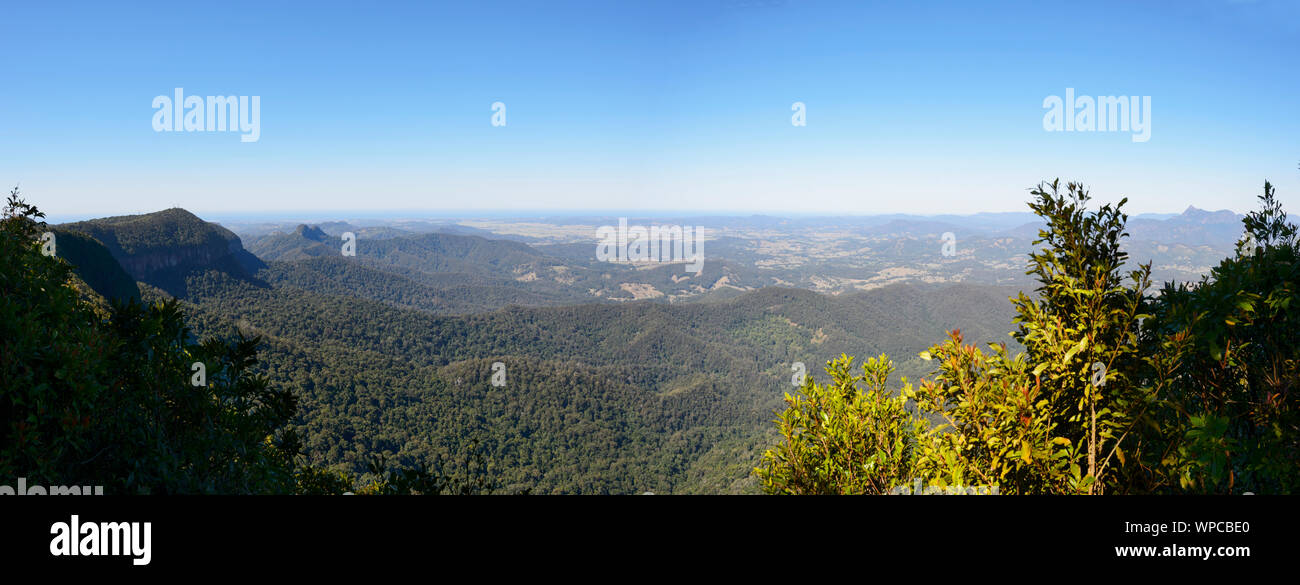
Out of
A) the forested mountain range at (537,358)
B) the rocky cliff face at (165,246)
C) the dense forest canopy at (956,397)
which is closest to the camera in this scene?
the dense forest canopy at (956,397)

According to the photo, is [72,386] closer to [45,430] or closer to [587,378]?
[45,430]

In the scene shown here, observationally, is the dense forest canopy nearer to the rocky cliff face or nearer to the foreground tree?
the foreground tree
